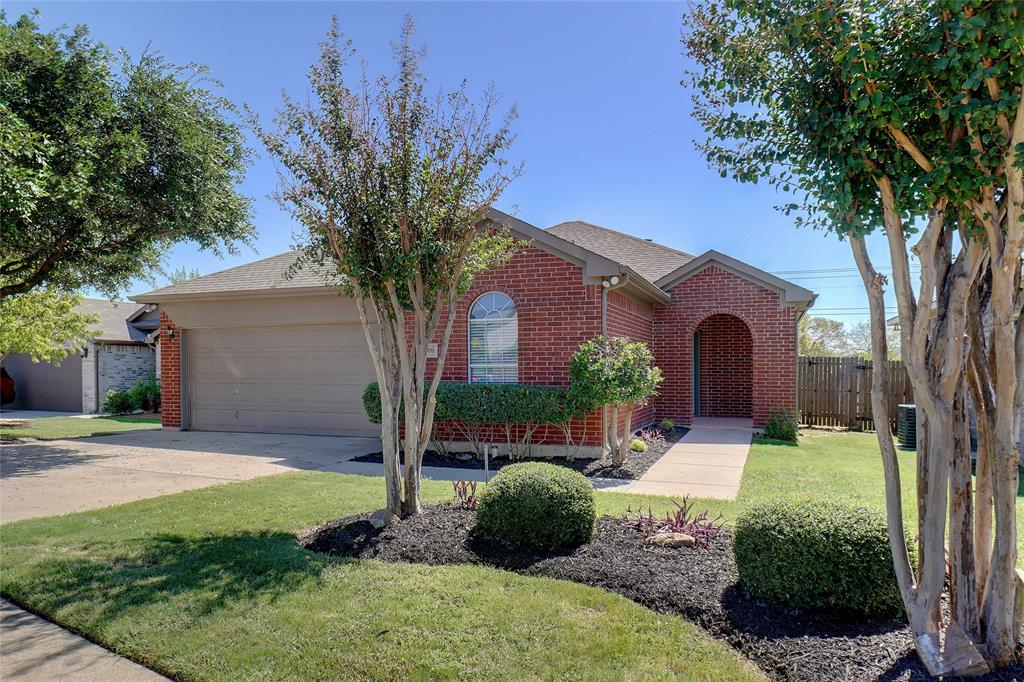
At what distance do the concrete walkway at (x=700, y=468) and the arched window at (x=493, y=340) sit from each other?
9.82 feet

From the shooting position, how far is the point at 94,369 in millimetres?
21406

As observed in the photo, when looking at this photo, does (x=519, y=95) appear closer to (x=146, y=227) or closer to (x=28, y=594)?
(x=28, y=594)

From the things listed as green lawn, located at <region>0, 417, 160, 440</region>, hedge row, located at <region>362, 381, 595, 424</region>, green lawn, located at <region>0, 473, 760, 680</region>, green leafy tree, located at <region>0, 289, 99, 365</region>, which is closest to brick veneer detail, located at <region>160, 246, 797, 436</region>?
hedge row, located at <region>362, 381, 595, 424</region>

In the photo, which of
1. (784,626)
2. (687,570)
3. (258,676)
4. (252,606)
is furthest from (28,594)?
(784,626)

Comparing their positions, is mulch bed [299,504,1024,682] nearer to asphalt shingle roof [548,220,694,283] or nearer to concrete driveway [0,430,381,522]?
concrete driveway [0,430,381,522]

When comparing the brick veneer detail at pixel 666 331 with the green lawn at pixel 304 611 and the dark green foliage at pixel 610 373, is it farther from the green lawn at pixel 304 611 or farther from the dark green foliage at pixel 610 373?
the green lawn at pixel 304 611

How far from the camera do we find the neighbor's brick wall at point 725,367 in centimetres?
1642

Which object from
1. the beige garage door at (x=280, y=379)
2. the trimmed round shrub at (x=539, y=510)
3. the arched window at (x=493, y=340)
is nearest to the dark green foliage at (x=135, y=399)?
the beige garage door at (x=280, y=379)

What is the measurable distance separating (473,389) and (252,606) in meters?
6.02

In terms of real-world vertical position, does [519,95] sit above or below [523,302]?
above

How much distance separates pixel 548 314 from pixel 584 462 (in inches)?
98.9

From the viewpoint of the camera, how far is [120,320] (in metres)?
24.3

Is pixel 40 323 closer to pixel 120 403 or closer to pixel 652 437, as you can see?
pixel 120 403

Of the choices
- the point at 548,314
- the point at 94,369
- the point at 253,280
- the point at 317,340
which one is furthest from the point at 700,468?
the point at 94,369
